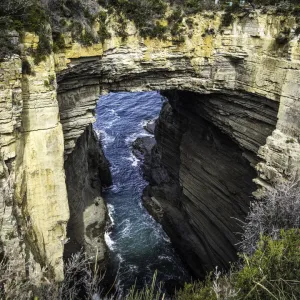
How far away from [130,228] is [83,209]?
4.64m

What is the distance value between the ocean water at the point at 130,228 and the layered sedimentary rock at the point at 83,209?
1673 millimetres

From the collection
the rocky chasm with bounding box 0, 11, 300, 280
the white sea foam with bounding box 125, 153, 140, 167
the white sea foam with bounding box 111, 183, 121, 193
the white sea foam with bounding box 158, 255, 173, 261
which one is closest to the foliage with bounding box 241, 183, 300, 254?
the rocky chasm with bounding box 0, 11, 300, 280

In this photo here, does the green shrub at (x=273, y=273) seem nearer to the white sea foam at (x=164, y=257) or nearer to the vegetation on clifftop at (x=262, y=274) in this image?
the vegetation on clifftop at (x=262, y=274)

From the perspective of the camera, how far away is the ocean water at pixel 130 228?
19047 millimetres

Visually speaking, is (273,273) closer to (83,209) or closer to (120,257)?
(83,209)

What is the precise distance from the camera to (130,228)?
2195cm

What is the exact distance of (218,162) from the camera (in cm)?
1728

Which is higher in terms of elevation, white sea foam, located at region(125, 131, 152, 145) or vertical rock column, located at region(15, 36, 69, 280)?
vertical rock column, located at region(15, 36, 69, 280)

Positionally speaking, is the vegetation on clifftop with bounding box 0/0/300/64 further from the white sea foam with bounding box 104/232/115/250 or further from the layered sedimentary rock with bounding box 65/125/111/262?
the white sea foam with bounding box 104/232/115/250

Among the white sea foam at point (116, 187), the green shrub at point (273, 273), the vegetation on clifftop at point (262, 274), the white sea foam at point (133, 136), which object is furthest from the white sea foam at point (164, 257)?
the white sea foam at point (133, 136)

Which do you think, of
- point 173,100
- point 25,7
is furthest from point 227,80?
point 25,7

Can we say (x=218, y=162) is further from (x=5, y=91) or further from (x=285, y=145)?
(x=5, y=91)

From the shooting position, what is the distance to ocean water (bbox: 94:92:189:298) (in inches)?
750

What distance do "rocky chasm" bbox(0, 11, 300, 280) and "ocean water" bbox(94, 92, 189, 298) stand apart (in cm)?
137
